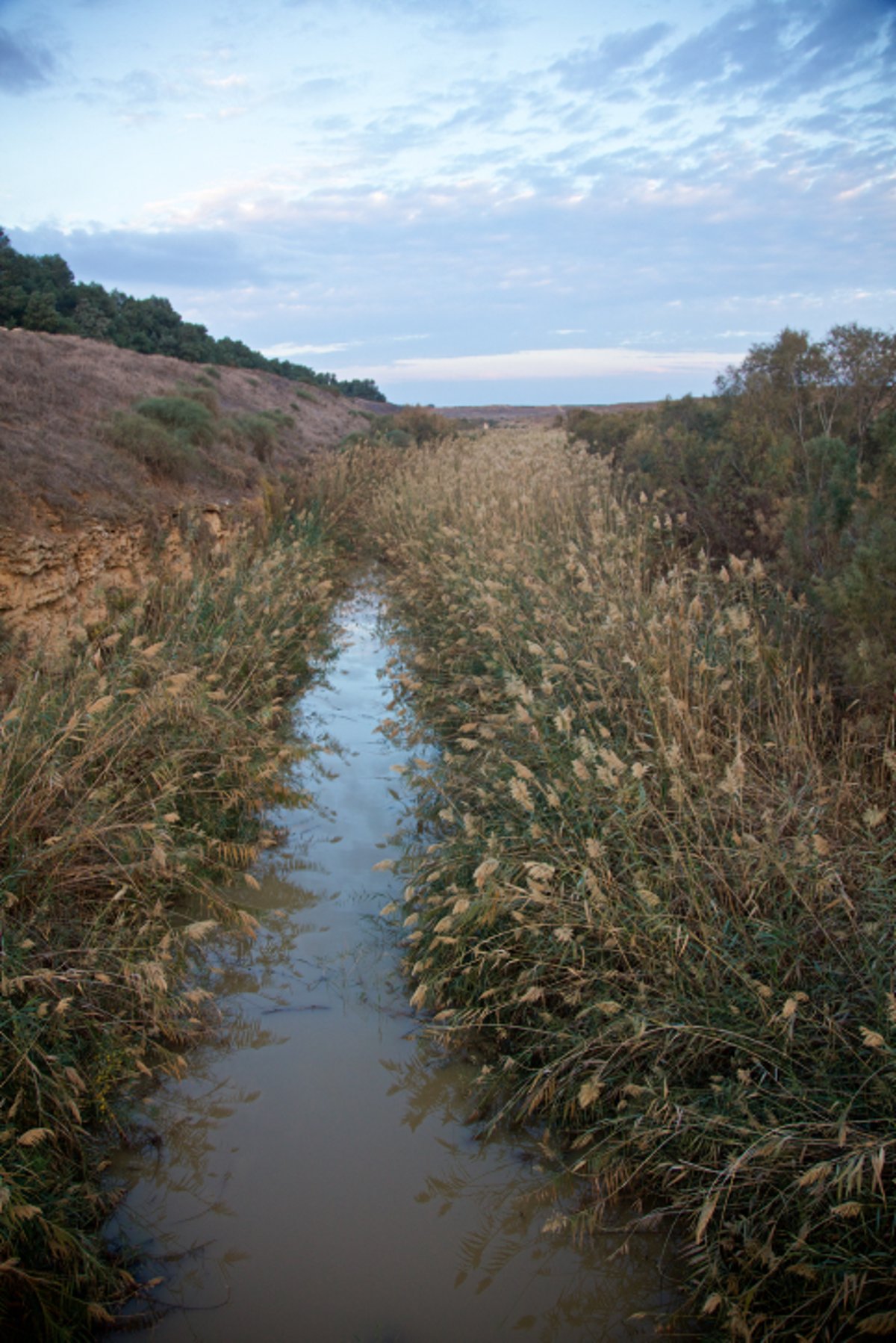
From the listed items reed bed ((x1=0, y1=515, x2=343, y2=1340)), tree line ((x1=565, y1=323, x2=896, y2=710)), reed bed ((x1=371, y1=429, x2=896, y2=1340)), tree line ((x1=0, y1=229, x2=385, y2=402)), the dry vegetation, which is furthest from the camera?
tree line ((x1=0, y1=229, x2=385, y2=402))

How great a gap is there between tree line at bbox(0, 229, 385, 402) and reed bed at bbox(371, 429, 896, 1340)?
20608 mm

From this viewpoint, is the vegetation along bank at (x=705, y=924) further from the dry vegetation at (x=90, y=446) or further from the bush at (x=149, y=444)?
the bush at (x=149, y=444)

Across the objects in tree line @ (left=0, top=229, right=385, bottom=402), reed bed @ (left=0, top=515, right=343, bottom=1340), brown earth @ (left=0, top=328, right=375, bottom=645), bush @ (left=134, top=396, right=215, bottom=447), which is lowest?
reed bed @ (left=0, top=515, right=343, bottom=1340)

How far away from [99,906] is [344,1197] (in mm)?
1686

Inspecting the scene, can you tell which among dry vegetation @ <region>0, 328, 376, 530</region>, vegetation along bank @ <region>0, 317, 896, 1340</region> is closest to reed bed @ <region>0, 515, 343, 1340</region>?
vegetation along bank @ <region>0, 317, 896, 1340</region>

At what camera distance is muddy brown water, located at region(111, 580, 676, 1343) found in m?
2.43

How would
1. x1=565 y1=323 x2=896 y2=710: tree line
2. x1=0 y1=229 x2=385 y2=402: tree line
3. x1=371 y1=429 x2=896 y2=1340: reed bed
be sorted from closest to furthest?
1. x1=371 y1=429 x2=896 y2=1340: reed bed
2. x1=565 y1=323 x2=896 y2=710: tree line
3. x1=0 y1=229 x2=385 y2=402: tree line

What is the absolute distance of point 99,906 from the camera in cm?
373

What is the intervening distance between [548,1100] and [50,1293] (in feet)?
5.49

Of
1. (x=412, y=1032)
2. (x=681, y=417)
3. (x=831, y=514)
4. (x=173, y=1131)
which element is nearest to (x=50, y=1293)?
(x=173, y=1131)

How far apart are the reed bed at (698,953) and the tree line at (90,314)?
2061 cm

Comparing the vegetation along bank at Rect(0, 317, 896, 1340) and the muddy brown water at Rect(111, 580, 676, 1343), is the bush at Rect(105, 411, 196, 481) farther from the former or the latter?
the muddy brown water at Rect(111, 580, 676, 1343)

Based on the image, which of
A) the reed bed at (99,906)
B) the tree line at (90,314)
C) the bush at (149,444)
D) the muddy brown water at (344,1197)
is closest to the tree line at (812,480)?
the muddy brown water at (344,1197)

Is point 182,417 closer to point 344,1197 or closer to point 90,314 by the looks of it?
point 344,1197
